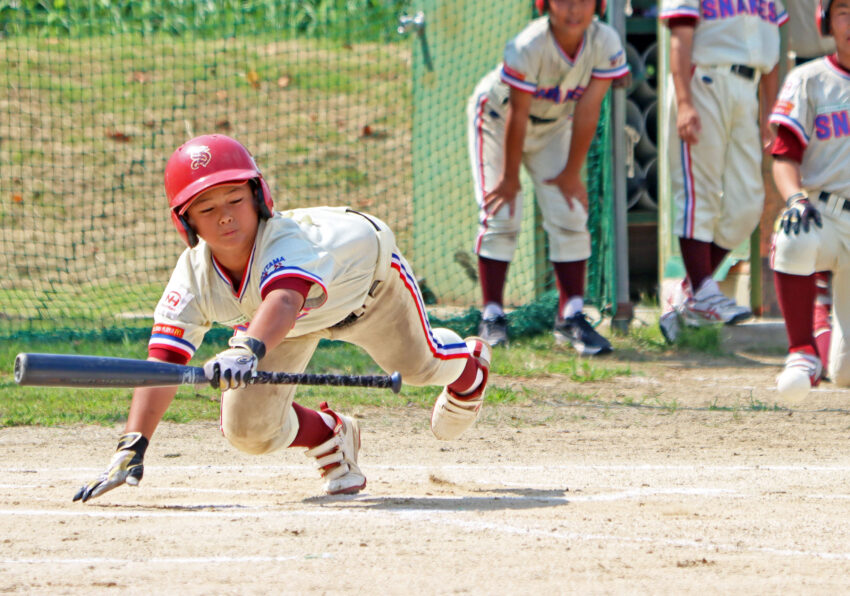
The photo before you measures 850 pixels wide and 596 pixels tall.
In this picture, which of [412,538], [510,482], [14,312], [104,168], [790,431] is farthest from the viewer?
[104,168]

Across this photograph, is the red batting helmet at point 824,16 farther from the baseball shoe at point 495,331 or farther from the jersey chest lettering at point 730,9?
the baseball shoe at point 495,331

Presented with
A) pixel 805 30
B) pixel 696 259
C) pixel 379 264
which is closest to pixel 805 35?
pixel 805 30

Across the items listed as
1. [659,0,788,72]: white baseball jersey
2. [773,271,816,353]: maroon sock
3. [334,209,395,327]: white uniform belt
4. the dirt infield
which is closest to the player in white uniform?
[773,271,816,353]: maroon sock

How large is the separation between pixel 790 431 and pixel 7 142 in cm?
979

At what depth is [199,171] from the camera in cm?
359

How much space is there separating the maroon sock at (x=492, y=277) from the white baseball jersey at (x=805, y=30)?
9.31 ft

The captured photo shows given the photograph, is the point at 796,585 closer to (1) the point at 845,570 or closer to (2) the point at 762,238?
(1) the point at 845,570

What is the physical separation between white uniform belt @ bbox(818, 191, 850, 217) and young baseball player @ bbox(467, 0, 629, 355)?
1.57 meters

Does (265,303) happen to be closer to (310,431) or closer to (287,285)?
(287,285)

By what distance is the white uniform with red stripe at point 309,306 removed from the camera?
3.68m

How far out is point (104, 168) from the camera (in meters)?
12.3

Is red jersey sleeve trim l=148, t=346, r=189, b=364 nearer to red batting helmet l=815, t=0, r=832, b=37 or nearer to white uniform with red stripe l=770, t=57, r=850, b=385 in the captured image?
white uniform with red stripe l=770, t=57, r=850, b=385

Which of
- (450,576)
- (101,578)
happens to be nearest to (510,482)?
(450,576)

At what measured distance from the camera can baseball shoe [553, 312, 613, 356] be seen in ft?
23.0
